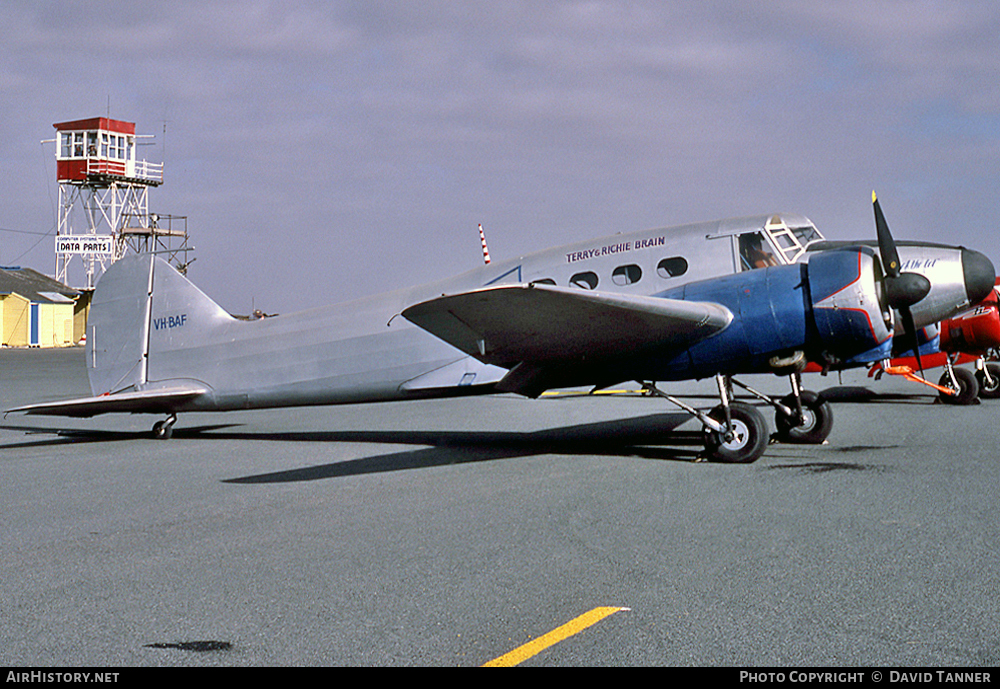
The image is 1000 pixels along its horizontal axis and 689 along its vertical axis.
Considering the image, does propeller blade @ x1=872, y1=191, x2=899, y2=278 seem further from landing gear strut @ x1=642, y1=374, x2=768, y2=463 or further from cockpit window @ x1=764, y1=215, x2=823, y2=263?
landing gear strut @ x1=642, y1=374, x2=768, y2=463

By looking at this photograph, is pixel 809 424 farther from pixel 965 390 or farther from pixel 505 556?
pixel 965 390

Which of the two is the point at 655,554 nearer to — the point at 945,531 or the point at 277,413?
the point at 945,531

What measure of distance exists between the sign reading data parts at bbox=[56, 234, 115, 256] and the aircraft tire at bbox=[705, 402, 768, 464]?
78.2m

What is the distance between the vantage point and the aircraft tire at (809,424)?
35.3 ft

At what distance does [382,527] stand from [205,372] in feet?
26.4

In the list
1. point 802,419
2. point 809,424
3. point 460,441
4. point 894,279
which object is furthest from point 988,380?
point 460,441

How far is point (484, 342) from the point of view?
9.20 metres

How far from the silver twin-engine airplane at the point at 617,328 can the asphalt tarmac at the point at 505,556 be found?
1.05 meters

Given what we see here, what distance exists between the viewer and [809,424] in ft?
36.0

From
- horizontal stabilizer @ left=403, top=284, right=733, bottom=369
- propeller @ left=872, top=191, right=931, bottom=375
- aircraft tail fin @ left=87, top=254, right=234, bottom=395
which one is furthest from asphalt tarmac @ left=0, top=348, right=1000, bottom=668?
aircraft tail fin @ left=87, top=254, right=234, bottom=395

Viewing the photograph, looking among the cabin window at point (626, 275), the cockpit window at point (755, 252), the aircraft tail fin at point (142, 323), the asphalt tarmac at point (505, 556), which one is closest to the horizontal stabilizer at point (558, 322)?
the cockpit window at point (755, 252)

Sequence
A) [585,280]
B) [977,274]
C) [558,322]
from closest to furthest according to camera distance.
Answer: [558,322], [977,274], [585,280]

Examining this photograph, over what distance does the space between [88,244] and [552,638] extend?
83481 millimetres
